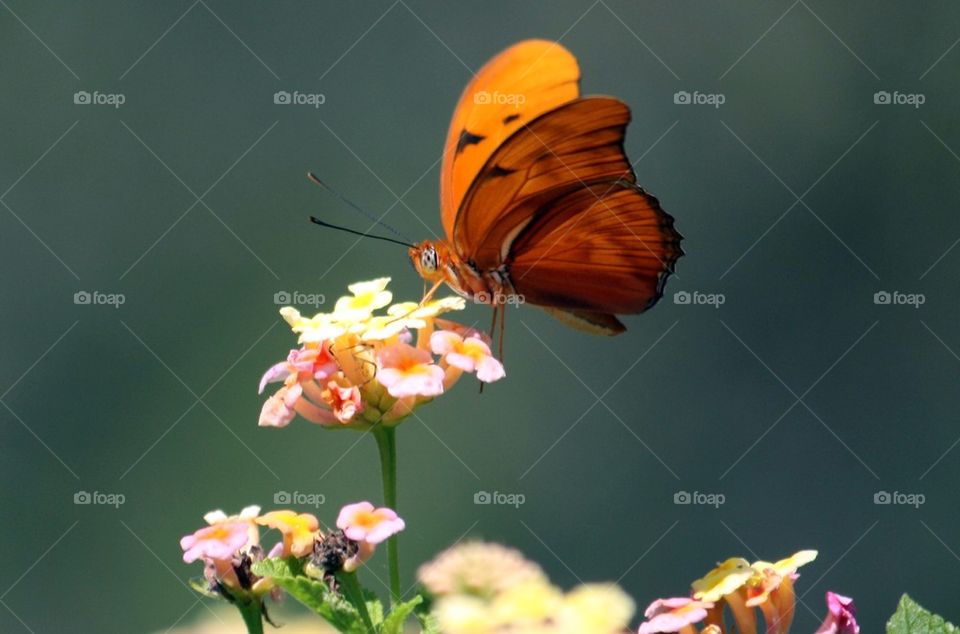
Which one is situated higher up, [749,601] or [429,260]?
[429,260]

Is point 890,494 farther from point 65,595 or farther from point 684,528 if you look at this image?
point 65,595

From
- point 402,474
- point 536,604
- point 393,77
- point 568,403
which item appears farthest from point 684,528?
point 536,604

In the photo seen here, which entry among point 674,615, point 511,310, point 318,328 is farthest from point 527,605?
point 511,310

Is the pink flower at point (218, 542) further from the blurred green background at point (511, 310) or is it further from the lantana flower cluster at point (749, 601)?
the blurred green background at point (511, 310)

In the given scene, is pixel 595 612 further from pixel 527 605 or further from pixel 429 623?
pixel 429 623

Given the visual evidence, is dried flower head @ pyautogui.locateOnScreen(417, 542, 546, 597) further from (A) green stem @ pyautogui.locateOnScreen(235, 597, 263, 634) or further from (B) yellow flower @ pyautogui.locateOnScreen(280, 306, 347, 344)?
(B) yellow flower @ pyautogui.locateOnScreen(280, 306, 347, 344)

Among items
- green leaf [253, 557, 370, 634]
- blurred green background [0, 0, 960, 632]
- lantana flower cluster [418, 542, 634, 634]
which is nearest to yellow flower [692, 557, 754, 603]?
lantana flower cluster [418, 542, 634, 634]

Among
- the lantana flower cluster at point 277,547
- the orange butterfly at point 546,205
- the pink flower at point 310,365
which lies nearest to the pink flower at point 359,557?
the lantana flower cluster at point 277,547
